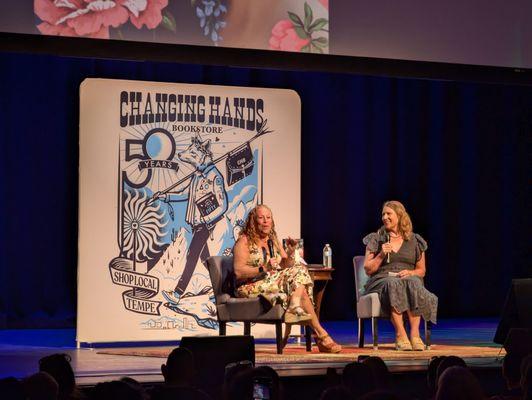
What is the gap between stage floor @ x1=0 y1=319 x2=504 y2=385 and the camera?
544 centimetres

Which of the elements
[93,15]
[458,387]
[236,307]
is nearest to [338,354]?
[236,307]

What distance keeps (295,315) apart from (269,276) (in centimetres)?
32

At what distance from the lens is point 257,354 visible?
6.60 meters


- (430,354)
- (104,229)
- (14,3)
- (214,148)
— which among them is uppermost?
(14,3)

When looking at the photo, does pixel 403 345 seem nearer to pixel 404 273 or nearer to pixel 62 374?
pixel 404 273

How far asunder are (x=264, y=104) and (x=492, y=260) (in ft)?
13.1

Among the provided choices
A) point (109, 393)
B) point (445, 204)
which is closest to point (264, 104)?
point (445, 204)

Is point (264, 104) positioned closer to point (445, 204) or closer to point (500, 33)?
point (500, 33)

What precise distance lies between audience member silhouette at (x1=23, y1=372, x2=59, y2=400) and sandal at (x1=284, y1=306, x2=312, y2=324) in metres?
4.20

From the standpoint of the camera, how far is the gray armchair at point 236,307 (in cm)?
658

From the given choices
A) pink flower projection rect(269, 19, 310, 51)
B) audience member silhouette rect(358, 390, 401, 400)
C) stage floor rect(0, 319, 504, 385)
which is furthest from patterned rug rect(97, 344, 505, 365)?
audience member silhouette rect(358, 390, 401, 400)

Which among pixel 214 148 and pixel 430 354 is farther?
pixel 214 148

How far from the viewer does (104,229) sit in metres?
7.36

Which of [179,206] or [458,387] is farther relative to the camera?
[179,206]
